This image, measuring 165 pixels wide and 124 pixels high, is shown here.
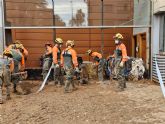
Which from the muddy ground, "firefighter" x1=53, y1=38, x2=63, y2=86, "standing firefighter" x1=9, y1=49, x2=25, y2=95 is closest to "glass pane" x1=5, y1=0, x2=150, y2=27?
"firefighter" x1=53, y1=38, x2=63, y2=86

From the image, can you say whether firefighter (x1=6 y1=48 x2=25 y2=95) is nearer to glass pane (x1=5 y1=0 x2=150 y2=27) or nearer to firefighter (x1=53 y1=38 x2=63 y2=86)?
firefighter (x1=53 y1=38 x2=63 y2=86)

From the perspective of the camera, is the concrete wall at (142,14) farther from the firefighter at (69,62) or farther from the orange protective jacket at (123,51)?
the firefighter at (69,62)

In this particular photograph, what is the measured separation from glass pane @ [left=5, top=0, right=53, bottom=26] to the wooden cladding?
3.12 ft

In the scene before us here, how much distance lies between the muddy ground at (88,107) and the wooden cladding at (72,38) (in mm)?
4794

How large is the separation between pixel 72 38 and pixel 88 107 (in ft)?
27.9

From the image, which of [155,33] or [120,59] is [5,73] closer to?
[120,59]

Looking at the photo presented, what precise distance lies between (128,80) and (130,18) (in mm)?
3391

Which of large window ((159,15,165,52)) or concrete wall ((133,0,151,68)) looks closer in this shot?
large window ((159,15,165,52))

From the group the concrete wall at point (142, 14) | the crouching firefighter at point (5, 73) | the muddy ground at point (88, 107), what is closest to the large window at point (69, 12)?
the concrete wall at point (142, 14)

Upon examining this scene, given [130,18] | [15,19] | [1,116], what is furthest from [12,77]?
[130,18]

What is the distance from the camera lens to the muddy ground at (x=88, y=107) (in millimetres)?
8422

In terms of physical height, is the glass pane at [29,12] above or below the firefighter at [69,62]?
above

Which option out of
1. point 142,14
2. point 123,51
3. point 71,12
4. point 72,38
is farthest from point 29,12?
point 123,51

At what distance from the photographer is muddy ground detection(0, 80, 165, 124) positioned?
8422 mm
